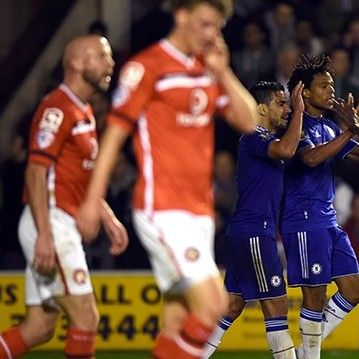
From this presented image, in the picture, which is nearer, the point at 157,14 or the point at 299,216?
the point at 299,216

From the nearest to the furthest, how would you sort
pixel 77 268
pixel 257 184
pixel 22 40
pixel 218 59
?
pixel 218 59, pixel 77 268, pixel 257 184, pixel 22 40

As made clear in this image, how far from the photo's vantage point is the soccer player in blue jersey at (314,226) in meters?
11.4

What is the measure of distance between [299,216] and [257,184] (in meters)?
0.35

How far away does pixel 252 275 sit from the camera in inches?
448

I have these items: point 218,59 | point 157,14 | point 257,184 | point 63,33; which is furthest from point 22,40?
point 218,59

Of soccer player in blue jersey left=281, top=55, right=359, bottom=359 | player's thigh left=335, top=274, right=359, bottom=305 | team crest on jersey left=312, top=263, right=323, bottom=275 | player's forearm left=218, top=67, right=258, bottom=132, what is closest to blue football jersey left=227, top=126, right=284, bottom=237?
soccer player in blue jersey left=281, top=55, right=359, bottom=359

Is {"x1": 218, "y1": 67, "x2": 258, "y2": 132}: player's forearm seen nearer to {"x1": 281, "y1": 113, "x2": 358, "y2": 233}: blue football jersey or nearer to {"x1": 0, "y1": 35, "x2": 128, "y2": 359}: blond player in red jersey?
{"x1": 0, "y1": 35, "x2": 128, "y2": 359}: blond player in red jersey

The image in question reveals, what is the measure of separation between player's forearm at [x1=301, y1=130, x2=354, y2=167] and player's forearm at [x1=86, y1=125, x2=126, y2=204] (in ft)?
8.53

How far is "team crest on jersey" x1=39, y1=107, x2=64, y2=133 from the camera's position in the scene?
9688 mm

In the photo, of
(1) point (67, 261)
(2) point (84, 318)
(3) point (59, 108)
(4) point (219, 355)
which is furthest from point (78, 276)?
(4) point (219, 355)

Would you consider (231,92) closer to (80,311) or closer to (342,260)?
(80,311)

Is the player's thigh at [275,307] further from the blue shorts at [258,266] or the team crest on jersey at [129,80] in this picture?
the team crest on jersey at [129,80]

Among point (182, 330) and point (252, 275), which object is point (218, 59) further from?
point (252, 275)

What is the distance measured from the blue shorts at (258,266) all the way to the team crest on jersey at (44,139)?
2.11 meters
